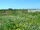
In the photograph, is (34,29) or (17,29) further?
(17,29)

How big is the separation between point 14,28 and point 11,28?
0.32 m

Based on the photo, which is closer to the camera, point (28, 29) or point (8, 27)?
point (28, 29)

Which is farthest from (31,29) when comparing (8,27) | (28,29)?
(8,27)

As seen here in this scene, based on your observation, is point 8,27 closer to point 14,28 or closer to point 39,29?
point 14,28

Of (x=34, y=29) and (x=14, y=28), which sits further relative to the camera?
(x=14, y=28)

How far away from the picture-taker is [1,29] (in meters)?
12.3

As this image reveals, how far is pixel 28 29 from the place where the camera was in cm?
1183

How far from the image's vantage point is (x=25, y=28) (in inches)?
482

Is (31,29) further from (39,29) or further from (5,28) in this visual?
(5,28)

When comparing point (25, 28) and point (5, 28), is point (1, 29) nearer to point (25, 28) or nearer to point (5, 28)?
point (5, 28)

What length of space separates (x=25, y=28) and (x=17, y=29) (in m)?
0.83

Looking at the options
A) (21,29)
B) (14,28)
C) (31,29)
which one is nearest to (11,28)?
(14,28)

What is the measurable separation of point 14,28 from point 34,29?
239 centimetres

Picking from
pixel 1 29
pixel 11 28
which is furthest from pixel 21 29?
pixel 1 29
